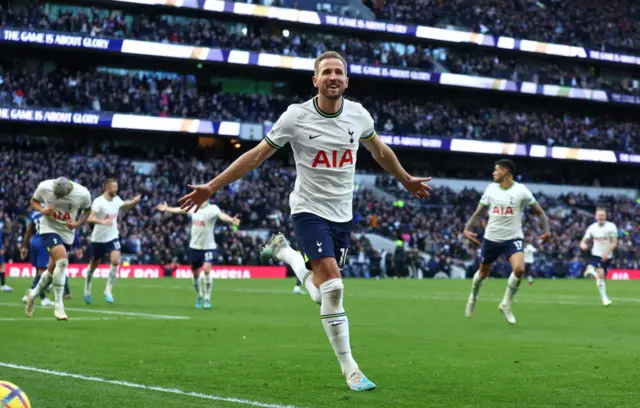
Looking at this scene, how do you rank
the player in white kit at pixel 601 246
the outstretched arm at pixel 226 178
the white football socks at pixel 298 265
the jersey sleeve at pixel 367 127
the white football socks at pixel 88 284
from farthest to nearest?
the player in white kit at pixel 601 246 → the white football socks at pixel 88 284 → the white football socks at pixel 298 265 → the jersey sleeve at pixel 367 127 → the outstretched arm at pixel 226 178

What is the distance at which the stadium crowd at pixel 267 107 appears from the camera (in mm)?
53938

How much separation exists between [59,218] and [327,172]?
8495 mm

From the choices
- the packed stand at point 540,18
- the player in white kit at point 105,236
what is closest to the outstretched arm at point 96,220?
the player in white kit at point 105,236

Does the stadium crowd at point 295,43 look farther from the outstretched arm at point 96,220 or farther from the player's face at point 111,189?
the outstretched arm at point 96,220

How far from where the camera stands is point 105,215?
22203mm

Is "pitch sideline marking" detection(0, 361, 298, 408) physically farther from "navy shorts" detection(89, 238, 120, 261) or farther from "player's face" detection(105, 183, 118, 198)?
"navy shorts" detection(89, 238, 120, 261)

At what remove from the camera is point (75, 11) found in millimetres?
57031

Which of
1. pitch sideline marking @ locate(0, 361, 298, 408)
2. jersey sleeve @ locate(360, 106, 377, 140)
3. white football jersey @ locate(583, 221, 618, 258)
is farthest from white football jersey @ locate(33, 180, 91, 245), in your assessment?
white football jersey @ locate(583, 221, 618, 258)

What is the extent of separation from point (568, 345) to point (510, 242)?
421cm

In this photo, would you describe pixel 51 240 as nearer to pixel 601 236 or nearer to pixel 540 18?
pixel 601 236

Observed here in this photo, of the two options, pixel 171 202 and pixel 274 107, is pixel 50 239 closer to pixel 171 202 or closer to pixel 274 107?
pixel 171 202

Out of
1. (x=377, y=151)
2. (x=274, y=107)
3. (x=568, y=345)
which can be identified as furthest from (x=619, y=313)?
(x=274, y=107)

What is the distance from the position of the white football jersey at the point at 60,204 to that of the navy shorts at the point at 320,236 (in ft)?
26.6

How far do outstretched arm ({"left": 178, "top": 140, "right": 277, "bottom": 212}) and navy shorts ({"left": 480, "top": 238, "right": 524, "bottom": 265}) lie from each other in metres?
9.75
